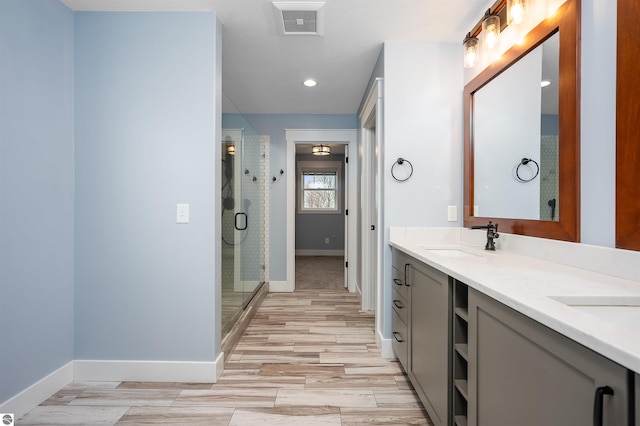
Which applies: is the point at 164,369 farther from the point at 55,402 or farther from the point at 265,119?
the point at 265,119

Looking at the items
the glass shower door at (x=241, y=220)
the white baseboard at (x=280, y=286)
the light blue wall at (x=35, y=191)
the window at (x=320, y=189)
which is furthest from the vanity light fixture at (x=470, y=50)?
the window at (x=320, y=189)

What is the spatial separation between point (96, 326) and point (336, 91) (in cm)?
295

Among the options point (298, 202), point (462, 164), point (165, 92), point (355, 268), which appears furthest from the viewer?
point (298, 202)

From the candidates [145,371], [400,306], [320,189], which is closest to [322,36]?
[400,306]

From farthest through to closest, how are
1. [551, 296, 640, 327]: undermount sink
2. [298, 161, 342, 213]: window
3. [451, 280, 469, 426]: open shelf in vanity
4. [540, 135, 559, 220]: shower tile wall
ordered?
1. [298, 161, 342, 213]: window
2. [540, 135, 559, 220]: shower tile wall
3. [451, 280, 469, 426]: open shelf in vanity
4. [551, 296, 640, 327]: undermount sink

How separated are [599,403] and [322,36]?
2441mm

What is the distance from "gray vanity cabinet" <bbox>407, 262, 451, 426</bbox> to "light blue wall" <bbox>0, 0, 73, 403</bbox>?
209cm

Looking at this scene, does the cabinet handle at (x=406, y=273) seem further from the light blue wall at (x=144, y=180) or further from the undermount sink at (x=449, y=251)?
the light blue wall at (x=144, y=180)

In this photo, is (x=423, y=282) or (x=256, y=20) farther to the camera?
(x=256, y=20)

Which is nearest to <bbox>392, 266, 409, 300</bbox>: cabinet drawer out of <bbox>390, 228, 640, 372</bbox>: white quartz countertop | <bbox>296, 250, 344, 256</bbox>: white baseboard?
<bbox>390, 228, 640, 372</bbox>: white quartz countertop

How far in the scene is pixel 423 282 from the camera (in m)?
1.68

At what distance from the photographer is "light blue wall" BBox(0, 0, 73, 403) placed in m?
1.62

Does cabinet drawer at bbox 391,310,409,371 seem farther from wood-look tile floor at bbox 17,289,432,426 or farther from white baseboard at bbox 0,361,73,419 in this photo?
white baseboard at bbox 0,361,73,419

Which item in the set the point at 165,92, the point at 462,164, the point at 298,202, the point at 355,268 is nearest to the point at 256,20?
the point at 165,92
